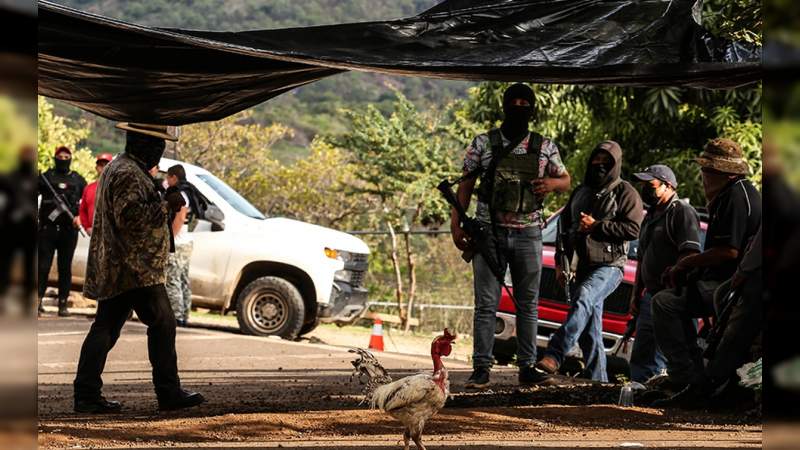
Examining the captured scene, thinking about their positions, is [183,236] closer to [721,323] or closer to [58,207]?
[58,207]

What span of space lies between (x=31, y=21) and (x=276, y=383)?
354 inches

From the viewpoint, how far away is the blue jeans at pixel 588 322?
10.4 m

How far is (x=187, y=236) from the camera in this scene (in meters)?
16.3

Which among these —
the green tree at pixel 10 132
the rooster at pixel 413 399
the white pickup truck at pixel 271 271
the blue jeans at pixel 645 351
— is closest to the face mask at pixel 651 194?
the blue jeans at pixel 645 351

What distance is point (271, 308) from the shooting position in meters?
16.1

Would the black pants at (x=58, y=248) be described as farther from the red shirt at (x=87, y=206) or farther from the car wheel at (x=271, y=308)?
the car wheel at (x=271, y=308)

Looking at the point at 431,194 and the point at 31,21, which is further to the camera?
the point at 431,194

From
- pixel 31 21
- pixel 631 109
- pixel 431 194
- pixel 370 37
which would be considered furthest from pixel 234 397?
pixel 431 194

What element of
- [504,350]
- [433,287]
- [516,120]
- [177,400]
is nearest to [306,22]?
[433,287]

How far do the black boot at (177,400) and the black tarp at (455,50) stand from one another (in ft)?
7.47

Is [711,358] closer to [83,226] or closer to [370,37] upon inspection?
[370,37]

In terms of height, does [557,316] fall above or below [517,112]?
below

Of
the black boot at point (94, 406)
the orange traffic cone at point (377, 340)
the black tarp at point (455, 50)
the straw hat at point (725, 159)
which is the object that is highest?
the black tarp at point (455, 50)

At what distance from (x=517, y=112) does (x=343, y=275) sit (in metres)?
7.35
